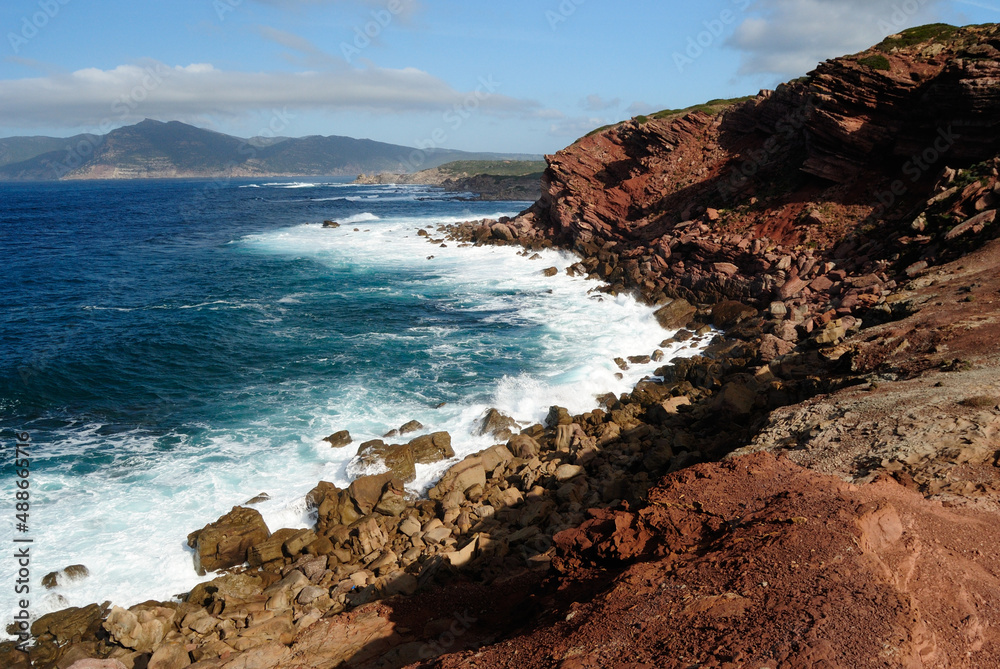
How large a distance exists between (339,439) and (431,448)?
10.8ft

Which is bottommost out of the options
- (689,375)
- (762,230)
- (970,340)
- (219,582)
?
(219,582)

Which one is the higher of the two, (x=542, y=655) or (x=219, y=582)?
(x=542, y=655)

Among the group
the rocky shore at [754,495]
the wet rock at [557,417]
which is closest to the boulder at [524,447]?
the rocky shore at [754,495]

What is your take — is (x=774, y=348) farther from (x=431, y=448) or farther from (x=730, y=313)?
(x=431, y=448)

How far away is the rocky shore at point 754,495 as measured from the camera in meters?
7.13

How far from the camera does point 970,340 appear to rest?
14.5 meters

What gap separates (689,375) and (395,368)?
12.8 meters

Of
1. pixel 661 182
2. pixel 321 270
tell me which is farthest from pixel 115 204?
pixel 661 182

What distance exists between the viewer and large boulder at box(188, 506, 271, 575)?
1439 centimetres

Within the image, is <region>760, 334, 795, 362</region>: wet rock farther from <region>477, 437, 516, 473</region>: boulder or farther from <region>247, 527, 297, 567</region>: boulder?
<region>247, 527, 297, 567</region>: boulder

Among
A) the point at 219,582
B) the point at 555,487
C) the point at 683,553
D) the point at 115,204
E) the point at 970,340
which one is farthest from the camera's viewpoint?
the point at 115,204

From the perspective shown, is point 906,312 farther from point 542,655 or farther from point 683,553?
point 542,655

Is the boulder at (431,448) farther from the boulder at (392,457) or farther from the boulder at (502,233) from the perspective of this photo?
the boulder at (502,233)

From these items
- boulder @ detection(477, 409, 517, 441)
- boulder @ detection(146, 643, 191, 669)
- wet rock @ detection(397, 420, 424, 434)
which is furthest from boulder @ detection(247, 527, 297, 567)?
boulder @ detection(477, 409, 517, 441)
